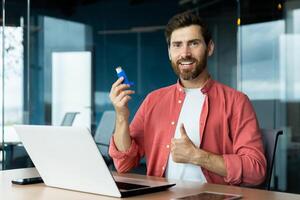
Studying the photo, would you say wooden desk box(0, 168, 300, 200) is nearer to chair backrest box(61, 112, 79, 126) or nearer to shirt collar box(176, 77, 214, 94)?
shirt collar box(176, 77, 214, 94)

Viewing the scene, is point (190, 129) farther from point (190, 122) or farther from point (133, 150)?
point (133, 150)

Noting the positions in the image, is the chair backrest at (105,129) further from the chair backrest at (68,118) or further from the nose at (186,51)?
the nose at (186,51)

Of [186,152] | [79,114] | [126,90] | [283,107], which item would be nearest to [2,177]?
[126,90]

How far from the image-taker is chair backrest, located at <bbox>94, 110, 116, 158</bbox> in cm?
481

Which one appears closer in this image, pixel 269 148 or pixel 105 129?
pixel 269 148

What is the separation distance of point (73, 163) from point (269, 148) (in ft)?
2.69

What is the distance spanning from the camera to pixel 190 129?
2119 mm

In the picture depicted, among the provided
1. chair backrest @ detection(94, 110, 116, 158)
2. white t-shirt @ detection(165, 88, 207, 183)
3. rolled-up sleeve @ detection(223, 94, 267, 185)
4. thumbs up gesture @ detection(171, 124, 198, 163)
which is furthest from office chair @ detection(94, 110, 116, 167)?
thumbs up gesture @ detection(171, 124, 198, 163)

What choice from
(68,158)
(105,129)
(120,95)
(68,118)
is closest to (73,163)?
(68,158)

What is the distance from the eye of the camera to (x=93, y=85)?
18.9 ft

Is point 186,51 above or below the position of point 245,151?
above

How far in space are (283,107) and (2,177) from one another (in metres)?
3.42

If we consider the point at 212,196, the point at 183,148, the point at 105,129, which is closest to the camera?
the point at 212,196

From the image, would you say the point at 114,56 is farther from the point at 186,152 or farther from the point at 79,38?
the point at 186,152
